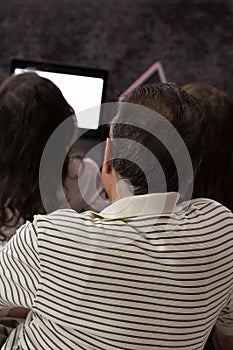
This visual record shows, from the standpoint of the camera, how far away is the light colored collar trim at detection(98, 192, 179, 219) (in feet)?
2.94

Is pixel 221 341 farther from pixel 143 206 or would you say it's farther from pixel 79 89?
pixel 79 89

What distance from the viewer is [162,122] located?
35.4 inches

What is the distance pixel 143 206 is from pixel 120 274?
0.12 metres

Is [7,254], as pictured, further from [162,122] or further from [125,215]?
[162,122]

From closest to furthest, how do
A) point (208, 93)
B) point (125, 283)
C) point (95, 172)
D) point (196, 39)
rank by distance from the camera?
1. point (125, 283)
2. point (208, 93)
3. point (95, 172)
4. point (196, 39)

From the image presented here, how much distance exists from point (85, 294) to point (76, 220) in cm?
12

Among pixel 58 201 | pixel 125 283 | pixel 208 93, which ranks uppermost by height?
pixel 208 93

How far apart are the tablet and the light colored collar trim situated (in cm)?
219

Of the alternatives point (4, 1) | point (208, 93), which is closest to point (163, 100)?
point (208, 93)

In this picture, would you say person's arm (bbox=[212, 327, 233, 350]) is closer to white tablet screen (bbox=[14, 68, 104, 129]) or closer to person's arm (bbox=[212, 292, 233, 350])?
person's arm (bbox=[212, 292, 233, 350])

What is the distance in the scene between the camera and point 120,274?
34.3 inches

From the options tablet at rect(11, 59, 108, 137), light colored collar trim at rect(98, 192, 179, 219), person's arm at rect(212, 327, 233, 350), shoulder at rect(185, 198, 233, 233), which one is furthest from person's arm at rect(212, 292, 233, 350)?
tablet at rect(11, 59, 108, 137)

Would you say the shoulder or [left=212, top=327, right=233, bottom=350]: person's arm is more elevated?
the shoulder

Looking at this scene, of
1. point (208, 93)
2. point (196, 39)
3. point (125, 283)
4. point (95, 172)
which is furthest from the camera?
point (196, 39)
